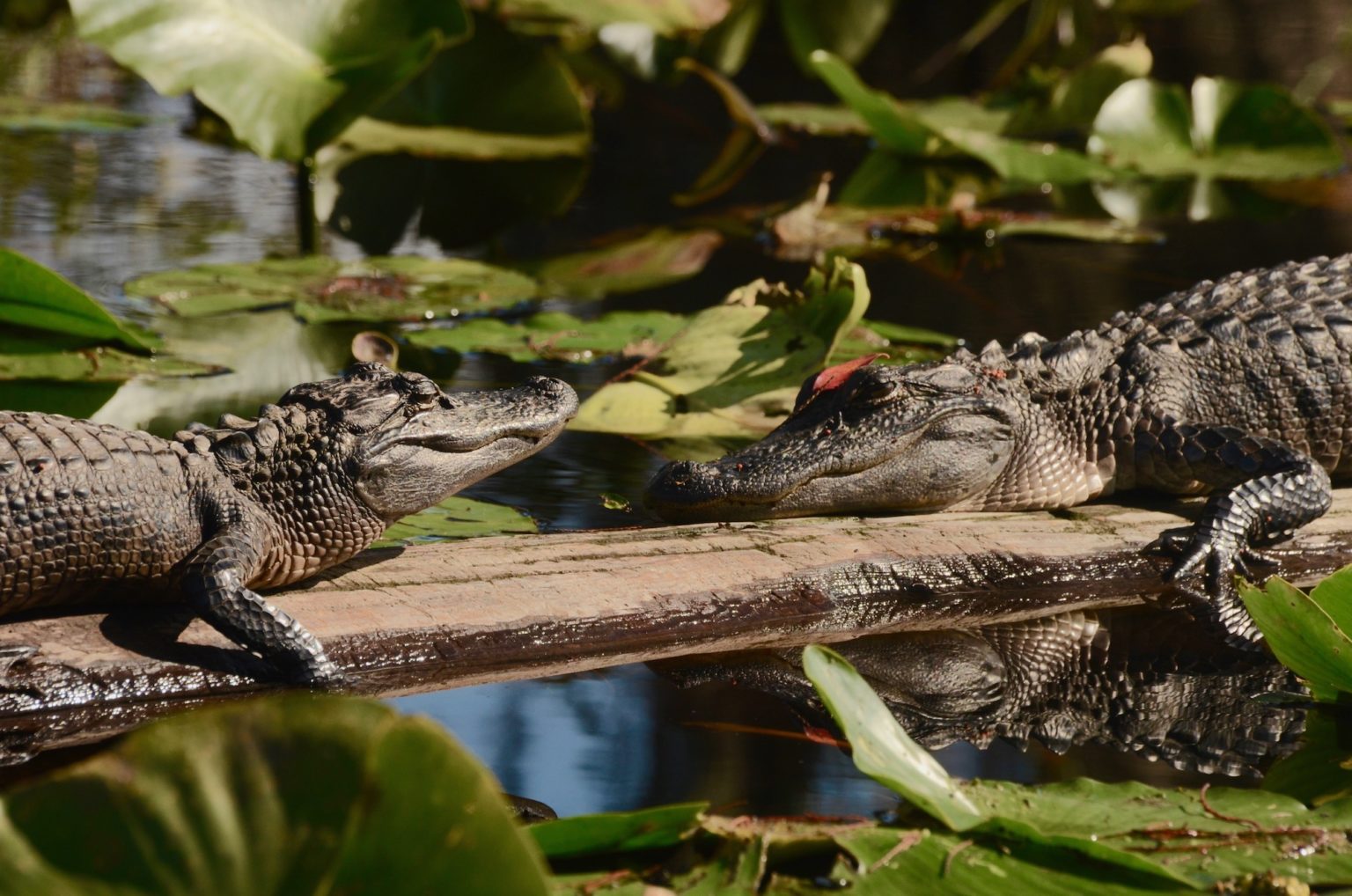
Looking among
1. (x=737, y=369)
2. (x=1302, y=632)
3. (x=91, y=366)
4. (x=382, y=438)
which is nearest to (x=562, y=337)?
(x=737, y=369)

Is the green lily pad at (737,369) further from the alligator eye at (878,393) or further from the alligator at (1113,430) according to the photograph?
the alligator eye at (878,393)

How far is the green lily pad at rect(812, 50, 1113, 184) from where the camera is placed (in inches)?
305

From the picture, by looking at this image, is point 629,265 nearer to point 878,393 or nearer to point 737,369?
point 737,369

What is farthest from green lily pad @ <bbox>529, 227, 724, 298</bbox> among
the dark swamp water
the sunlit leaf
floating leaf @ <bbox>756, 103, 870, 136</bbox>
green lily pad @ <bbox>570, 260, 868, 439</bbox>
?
the sunlit leaf

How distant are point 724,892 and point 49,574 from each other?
1527 millimetres

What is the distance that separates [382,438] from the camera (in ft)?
11.1

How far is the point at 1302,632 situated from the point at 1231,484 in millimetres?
1453

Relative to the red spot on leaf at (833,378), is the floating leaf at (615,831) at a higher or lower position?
lower

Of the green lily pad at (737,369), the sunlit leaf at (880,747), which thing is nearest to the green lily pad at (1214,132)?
the green lily pad at (737,369)

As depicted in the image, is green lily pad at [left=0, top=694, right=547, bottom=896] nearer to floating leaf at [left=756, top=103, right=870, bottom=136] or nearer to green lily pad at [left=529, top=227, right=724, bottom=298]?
green lily pad at [left=529, top=227, right=724, bottom=298]

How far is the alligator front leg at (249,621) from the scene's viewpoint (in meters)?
3.00

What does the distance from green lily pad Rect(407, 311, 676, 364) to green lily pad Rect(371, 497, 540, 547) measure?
4.70 feet

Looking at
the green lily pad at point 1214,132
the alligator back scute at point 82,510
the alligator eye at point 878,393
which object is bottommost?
the alligator back scute at point 82,510

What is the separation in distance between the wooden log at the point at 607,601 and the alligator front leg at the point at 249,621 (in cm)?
8
